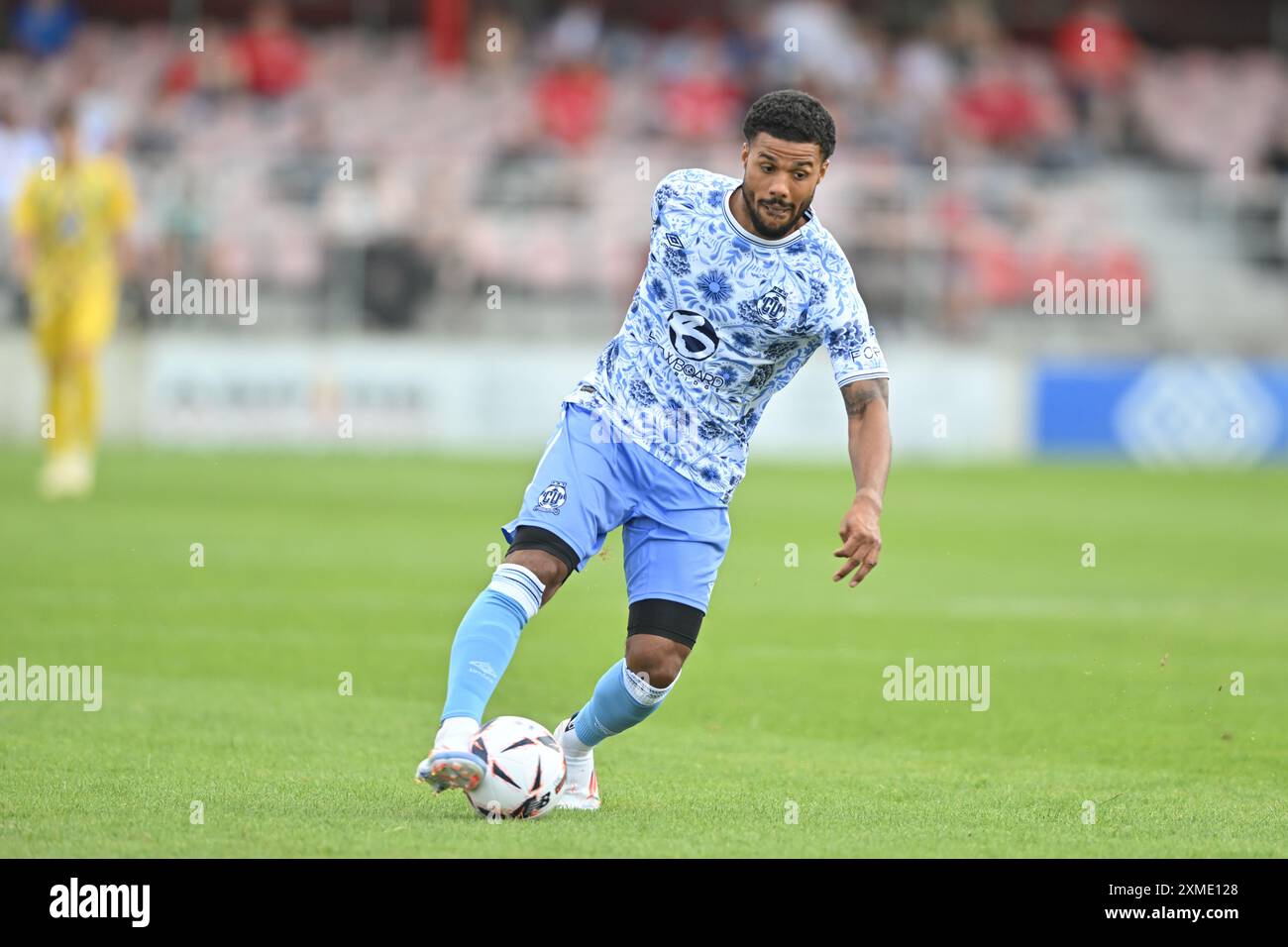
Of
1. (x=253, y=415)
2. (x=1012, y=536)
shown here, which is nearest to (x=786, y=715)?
(x=1012, y=536)

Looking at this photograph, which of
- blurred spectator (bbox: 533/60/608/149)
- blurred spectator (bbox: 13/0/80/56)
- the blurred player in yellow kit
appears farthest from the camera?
blurred spectator (bbox: 13/0/80/56)

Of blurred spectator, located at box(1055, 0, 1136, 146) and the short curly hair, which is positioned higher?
blurred spectator, located at box(1055, 0, 1136, 146)

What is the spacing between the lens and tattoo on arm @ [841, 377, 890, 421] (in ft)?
21.6

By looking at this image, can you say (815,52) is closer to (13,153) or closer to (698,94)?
(698,94)

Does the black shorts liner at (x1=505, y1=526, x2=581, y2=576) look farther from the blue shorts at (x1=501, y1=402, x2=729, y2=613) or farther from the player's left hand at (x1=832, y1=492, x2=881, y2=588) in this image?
the player's left hand at (x1=832, y1=492, x2=881, y2=588)

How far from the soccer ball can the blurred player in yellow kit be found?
12.1 metres

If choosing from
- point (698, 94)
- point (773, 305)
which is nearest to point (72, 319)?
point (698, 94)

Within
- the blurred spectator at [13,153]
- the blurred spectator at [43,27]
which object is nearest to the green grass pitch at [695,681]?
the blurred spectator at [13,153]

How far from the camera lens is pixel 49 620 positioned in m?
10.9

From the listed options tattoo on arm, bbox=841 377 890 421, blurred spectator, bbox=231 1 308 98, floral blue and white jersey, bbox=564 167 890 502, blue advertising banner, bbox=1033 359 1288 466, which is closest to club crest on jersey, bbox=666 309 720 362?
floral blue and white jersey, bbox=564 167 890 502

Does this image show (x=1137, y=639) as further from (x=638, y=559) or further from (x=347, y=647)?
(x=638, y=559)

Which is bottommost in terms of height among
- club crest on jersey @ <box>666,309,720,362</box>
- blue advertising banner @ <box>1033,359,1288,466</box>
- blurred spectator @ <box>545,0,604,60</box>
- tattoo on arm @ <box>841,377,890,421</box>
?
tattoo on arm @ <box>841,377,890,421</box>

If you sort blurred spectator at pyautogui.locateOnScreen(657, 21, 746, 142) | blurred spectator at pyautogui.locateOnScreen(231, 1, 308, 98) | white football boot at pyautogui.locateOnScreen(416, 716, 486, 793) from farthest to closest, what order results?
blurred spectator at pyautogui.locateOnScreen(231, 1, 308, 98)
blurred spectator at pyautogui.locateOnScreen(657, 21, 746, 142)
white football boot at pyautogui.locateOnScreen(416, 716, 486, 793)

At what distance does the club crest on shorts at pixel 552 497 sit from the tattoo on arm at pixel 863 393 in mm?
957
